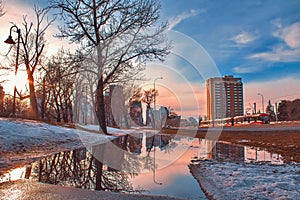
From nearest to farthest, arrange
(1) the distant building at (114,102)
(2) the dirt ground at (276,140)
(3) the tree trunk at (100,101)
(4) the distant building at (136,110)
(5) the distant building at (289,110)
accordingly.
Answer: (2) the dirt ground at (276,140)
(3) the tree trunk at (100,101)
(1) the distant building at (114,102)
(4) the distant building at (136,110)
(5) the distant building at (289,110)

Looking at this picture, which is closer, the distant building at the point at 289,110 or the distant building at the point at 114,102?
the distant building at the point at 114,102

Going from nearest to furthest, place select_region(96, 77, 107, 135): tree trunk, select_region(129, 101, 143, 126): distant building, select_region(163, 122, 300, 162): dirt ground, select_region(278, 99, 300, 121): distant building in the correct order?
select_region(163, 122, 300, 162): dirt ground < select_region(96, 77, 107, 135): tree trunk < select_region(129, 101, 143, 126): distant building < select_region(278, 99, 300, 121): distant building

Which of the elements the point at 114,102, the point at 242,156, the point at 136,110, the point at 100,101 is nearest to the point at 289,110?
the point at 136,110

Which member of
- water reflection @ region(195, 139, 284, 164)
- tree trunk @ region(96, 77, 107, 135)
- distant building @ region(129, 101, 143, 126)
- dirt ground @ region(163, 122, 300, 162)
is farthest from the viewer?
distant building @ region(129, 101, 143, 126)

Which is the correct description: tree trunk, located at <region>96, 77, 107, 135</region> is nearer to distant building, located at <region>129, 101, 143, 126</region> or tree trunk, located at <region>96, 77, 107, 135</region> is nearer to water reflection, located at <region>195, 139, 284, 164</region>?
water reflection, located at <region>195, 139, 284, 164</region>

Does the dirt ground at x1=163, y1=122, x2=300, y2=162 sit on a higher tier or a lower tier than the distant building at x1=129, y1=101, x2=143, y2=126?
lower

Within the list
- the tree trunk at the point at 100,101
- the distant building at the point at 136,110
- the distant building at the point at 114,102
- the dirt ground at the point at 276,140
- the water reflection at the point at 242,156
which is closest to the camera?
the water reflection at the point at 242,156

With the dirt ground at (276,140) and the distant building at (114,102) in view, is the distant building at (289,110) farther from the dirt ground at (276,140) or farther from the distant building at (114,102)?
the dirt ground at (276,140)

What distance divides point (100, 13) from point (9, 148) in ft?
44.7

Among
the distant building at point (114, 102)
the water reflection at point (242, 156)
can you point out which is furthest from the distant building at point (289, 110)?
the water reflection at point (242, 156)

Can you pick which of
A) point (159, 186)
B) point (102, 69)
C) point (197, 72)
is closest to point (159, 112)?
point (102, 69)

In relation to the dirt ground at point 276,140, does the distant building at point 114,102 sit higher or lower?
higher

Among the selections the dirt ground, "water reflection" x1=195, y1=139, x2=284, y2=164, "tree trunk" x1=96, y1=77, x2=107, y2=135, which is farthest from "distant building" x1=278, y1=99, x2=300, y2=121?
"water reflection" x1=195, y1=139, x2=284, y2=164

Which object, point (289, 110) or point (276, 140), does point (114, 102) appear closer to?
point (276, 140)
